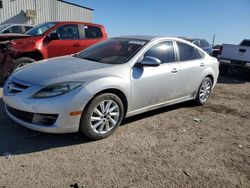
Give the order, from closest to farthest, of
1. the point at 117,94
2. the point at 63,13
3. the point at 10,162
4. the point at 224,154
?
the point at 10,162 → the point at 224,154 → the point at 117,94 → the point at 63,13

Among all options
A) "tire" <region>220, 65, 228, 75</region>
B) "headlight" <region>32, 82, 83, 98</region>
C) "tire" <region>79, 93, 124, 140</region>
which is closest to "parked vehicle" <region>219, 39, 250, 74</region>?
"tire" <region>220, 65, 228, 75</region>

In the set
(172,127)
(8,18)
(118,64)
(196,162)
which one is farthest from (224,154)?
(8,18)

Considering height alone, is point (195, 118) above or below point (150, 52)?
below

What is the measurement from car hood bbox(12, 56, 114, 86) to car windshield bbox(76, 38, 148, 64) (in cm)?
26

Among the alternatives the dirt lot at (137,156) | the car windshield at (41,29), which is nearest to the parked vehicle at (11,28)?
the car windshield at (41,29)

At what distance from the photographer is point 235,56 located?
10.4 m

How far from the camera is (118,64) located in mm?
4203

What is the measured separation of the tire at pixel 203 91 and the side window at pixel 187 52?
619 mm

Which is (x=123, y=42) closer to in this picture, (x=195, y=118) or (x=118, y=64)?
(x=118, y=64)

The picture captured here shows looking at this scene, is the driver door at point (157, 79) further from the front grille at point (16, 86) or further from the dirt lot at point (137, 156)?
the front grille at point (16, 86)

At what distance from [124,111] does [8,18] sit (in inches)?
816

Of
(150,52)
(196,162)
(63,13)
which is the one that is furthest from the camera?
(63,13)

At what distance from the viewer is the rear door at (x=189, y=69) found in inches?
204

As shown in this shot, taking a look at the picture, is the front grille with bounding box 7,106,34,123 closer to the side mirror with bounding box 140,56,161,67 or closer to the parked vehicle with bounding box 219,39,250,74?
the side mirror with bounding box 140,56,161,67
